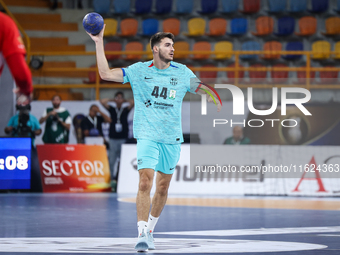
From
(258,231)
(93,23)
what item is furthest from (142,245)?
(258,231)

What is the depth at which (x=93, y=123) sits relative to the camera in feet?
54.9

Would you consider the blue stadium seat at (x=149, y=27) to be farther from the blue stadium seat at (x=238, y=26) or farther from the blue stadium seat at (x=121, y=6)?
the blue stadium seat at (x=238, y=26)

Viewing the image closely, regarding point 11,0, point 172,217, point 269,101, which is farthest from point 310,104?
point 11,0

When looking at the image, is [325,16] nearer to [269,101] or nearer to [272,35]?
[272,35]

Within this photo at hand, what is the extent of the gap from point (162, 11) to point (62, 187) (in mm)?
10696

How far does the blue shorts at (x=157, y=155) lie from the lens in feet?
20.5

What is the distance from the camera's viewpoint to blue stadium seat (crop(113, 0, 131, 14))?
2423 centimetres

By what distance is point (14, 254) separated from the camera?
545cm

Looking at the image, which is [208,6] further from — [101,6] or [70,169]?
[70,169]

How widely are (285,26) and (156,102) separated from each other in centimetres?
1784

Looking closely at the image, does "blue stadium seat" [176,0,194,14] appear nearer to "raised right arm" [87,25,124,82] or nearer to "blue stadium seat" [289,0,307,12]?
"blue stadium seat" [289,0,307,12]

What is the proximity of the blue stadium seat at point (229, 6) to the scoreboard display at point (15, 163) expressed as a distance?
1138 cm

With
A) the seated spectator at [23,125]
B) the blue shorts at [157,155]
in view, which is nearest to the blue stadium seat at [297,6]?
the seated spectator at [23,125]

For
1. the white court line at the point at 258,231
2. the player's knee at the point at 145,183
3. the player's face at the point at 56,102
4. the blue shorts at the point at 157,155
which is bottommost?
the white court line at the point at 258,231
